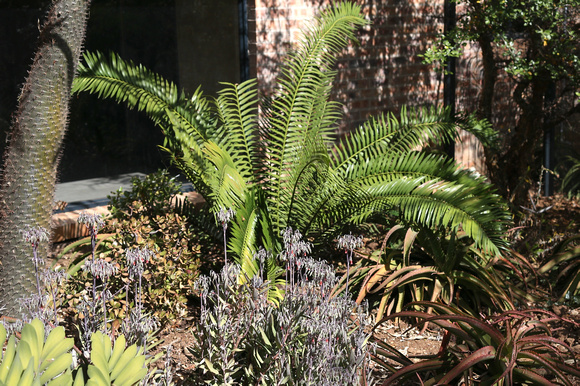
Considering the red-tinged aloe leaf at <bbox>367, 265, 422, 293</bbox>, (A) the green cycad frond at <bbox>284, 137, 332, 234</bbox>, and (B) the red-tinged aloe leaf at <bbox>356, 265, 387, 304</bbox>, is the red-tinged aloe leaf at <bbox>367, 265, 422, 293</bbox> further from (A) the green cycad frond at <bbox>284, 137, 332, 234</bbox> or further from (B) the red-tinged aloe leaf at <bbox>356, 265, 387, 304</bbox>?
(A) the green cycad frond at <bbox>284, 137, 332, 234</bbox>

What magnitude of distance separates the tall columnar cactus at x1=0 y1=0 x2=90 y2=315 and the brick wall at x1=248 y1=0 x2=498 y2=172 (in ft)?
8.30

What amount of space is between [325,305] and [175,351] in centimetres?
157

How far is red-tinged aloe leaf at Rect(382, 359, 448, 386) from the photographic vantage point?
3.07m

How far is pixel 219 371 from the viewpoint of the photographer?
283 cm

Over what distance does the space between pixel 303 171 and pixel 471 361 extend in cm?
203

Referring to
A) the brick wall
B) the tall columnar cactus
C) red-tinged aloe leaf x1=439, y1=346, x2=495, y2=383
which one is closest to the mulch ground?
red-tinged aloe leaf x1=439, y1=346, x2=495, y2=383

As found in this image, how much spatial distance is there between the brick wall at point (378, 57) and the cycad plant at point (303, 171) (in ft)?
3.04

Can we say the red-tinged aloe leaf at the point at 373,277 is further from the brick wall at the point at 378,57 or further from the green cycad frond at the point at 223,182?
the brick wall at the point at 378,57

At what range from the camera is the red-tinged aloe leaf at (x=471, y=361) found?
295 centimetres

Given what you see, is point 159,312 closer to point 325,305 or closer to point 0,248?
point 0,248

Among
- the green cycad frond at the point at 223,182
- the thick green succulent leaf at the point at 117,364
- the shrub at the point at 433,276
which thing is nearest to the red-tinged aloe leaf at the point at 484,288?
the shrub at the point at 433,276

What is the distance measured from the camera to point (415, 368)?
122 inches

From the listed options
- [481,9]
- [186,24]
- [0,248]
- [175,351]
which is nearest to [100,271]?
[175,351]

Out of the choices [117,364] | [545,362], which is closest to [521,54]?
[545,362]
